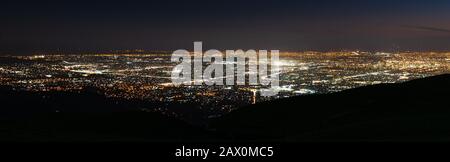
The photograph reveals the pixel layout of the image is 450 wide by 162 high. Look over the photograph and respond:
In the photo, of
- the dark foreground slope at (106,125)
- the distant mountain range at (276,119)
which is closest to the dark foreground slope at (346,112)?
the distant mountain range at (276,119)

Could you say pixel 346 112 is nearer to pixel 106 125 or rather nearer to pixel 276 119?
pixel 276 119

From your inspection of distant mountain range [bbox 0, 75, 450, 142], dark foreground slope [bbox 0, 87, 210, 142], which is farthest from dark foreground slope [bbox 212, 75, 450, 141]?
dark foreground slope [bbox 0, 87, 210, 142]

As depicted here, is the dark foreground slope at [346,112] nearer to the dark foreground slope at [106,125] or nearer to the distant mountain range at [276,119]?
the distant mountain range at [276,119]
